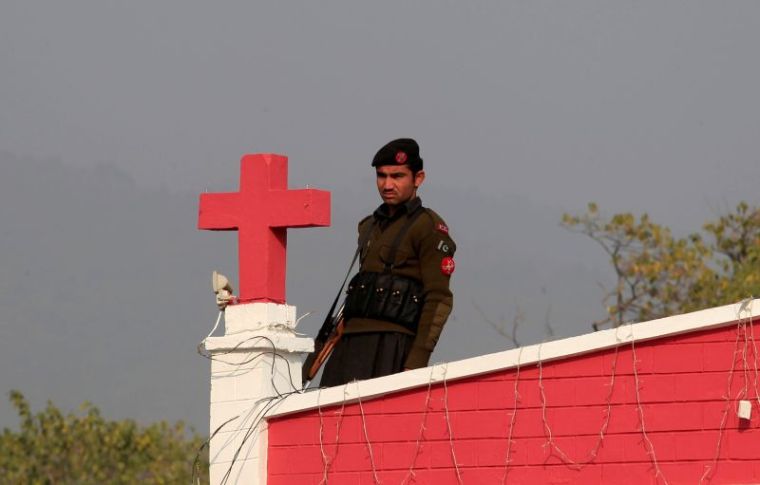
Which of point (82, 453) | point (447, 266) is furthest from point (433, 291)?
point (82, 453)

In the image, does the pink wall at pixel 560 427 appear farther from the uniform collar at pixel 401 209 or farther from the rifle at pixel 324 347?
the uniform collar at pixel 401 209

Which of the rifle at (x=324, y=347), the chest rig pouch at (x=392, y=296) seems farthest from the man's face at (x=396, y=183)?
the rifle at (x=324, y=347)

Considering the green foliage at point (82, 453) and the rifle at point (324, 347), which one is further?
Answer: the green foliage at point (82, 453)

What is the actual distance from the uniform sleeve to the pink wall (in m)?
0.44

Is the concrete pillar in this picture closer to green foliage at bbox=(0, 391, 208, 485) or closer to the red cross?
the red cross

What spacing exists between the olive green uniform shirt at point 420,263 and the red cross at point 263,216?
1.26ft

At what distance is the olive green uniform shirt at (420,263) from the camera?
9.56m

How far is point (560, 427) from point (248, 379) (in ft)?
6.04

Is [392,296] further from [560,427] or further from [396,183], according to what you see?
[560,427]

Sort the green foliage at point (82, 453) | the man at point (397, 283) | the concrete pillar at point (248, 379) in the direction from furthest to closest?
the green foliage at point (82, 453)
the man at point (397, 283)
the concrete pillar at point (248, 379)

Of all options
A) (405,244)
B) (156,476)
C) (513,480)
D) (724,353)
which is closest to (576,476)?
(513,480)

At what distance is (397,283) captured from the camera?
9.68 meters

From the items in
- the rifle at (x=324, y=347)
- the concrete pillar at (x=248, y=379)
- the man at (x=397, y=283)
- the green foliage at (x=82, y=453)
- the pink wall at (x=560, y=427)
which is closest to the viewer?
the pink wall at (x=560, y=427)

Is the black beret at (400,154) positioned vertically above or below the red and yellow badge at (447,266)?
above
